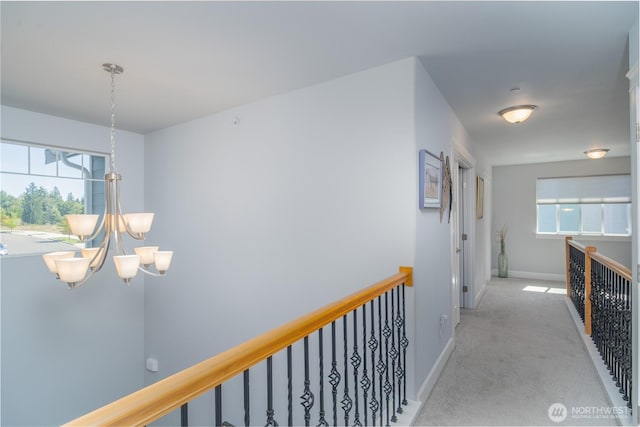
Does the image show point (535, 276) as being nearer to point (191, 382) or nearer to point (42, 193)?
point (191, 382)

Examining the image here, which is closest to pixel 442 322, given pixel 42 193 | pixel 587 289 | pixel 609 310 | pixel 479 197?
pixel 609 310

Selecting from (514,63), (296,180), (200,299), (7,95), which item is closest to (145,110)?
(7,95)

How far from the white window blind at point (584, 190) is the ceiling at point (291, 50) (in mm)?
3578

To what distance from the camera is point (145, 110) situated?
319 cm

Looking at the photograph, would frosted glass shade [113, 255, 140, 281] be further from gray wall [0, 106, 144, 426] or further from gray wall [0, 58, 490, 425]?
gray wall [0, 106, 144, 426]

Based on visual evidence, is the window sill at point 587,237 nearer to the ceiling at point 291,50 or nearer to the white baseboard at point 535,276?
the white baseboard at point 535,276

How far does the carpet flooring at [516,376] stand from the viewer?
2.15 meters

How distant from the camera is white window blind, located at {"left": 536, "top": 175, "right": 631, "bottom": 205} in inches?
231

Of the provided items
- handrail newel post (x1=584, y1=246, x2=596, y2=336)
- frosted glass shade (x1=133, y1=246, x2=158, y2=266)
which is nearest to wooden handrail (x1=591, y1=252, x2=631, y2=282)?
handrail newel post (x1=584, y1=246, x2=596, y2=336)

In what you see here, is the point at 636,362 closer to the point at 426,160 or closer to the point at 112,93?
the point at 426,160

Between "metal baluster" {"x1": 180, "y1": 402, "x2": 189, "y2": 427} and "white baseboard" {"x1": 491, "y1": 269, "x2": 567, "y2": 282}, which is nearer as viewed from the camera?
"metal baluster" {"x1": 180, "y1": 402, "x2": 189, "y2": 427}

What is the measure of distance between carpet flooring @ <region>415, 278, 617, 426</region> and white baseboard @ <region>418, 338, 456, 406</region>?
0.04 meters

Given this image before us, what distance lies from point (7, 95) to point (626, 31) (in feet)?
14.9

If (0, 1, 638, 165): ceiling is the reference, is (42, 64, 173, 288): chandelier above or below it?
below
